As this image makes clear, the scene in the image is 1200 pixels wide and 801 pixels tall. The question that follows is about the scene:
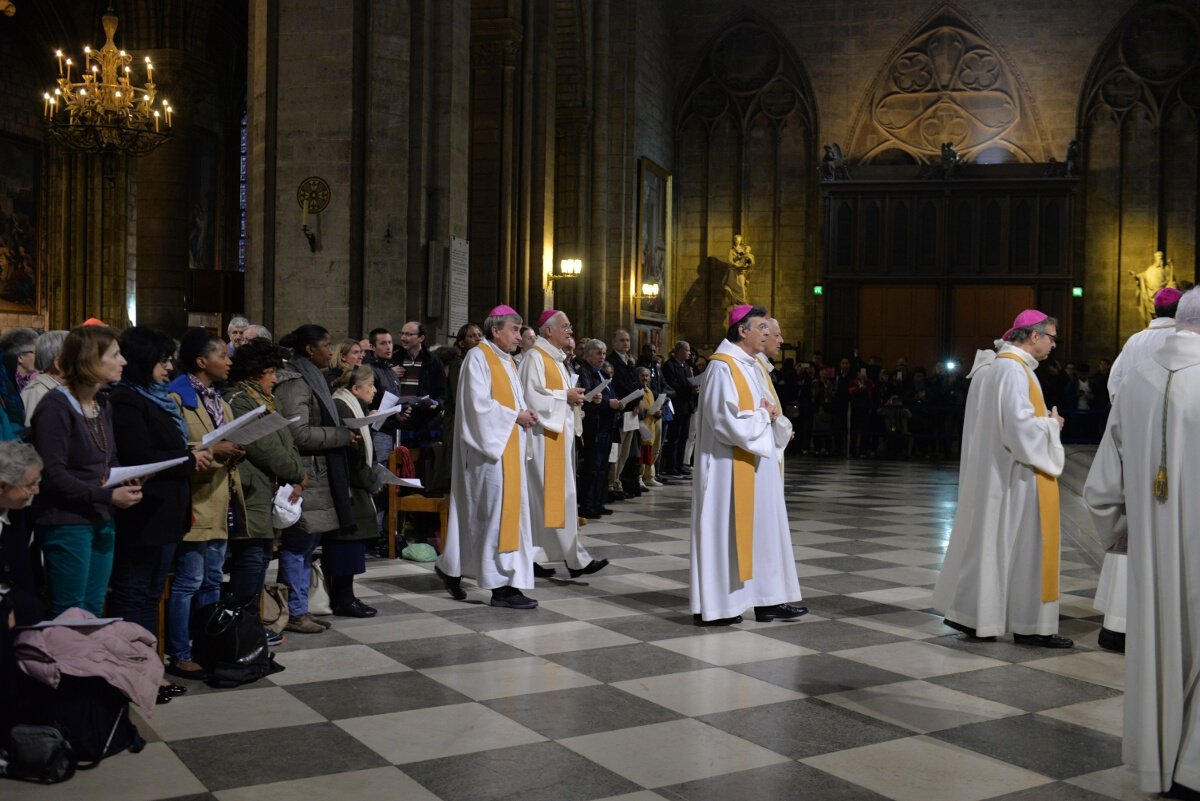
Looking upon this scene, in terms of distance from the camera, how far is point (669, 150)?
1115 inches

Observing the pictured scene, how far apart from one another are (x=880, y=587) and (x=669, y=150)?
21052 millimetres

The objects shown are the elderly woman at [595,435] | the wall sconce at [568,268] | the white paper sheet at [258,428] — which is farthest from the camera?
the wall sconce at [568,268]

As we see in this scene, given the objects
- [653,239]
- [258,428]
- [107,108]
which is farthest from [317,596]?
[653,239]

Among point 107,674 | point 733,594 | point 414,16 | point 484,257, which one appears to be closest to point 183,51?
point 484,257

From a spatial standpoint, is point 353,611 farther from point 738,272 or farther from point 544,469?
point 738,272

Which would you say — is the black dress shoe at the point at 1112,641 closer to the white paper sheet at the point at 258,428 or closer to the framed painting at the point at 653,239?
the white paper sheet at the point at 258,428

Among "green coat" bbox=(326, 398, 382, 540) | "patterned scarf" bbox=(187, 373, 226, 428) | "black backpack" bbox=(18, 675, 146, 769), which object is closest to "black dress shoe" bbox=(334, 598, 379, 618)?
"green coat" bbox=(326, 398, 382, 540)

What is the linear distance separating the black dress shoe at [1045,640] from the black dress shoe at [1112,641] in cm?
16

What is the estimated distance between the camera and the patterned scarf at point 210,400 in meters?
5.81

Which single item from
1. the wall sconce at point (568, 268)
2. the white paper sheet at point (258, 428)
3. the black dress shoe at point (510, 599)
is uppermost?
the wall sconce at point (568, 268)

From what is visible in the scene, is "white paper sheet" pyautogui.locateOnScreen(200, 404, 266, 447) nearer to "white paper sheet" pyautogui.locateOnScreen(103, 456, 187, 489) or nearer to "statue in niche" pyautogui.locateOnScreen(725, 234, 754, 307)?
"white paper sheet" pyautogui.locateOnScreen(103, 456, 187, 489)

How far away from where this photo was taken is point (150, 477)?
520 cm

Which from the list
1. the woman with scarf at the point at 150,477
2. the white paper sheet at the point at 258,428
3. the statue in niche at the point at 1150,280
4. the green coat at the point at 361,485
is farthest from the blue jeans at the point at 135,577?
the statue in niche at the point at 1150,280

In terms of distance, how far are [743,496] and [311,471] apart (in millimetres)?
2440
